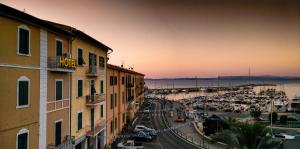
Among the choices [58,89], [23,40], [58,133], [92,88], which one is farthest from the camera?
[92,88]

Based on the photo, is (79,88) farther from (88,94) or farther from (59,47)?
(59,47)

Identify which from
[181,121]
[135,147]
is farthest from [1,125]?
[181,121]

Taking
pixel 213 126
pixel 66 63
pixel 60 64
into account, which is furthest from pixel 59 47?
pixel 213 126

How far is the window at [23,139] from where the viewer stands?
57.4 feet

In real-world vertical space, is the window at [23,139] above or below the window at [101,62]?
below

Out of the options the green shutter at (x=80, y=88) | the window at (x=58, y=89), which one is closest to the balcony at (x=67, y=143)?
the window at (x=58, y=89)

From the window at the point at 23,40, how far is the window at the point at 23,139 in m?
4.60

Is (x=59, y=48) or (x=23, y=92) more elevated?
(x=59, y=48)

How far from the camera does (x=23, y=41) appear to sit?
17.9 metres

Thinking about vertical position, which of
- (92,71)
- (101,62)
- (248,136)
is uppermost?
(101,62)

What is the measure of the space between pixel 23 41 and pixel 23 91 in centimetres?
291

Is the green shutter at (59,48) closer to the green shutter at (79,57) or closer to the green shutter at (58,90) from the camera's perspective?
the green shutter at (58,90)

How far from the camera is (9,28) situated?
53.6 ft

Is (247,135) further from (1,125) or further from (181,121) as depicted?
(181,121)
